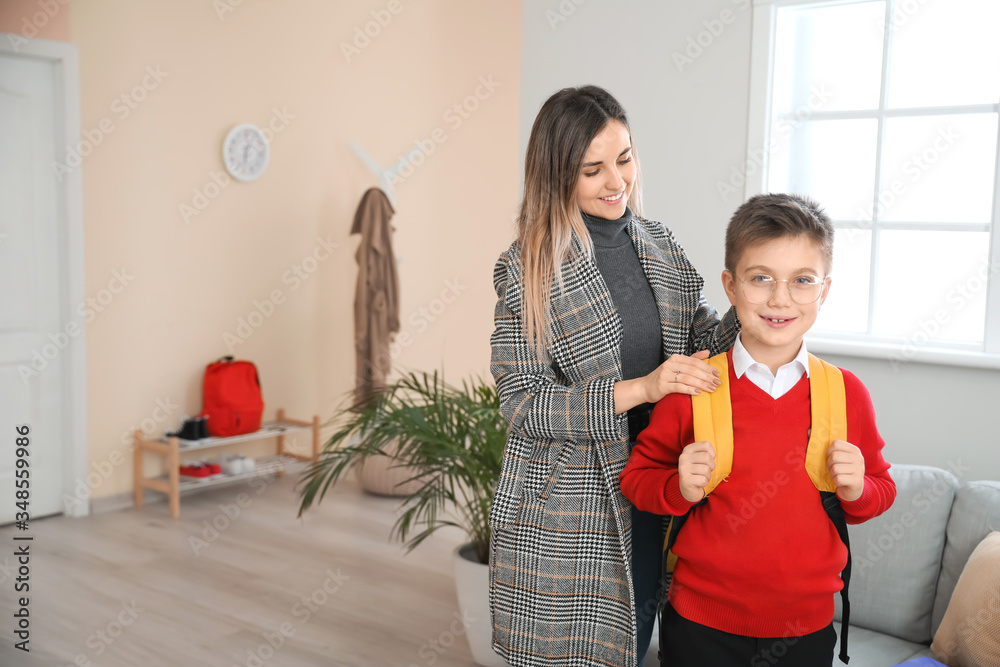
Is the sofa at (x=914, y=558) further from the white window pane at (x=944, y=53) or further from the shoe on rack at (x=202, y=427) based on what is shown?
the shoe on rack at (x=202, y=427)

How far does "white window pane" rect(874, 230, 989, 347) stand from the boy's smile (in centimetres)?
132

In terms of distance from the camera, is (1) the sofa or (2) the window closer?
(1) the sofa

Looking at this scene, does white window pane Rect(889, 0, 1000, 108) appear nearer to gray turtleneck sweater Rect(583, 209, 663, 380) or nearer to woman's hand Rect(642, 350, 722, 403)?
gray turtleneck sweater Rect(583, 209, 663, 380)

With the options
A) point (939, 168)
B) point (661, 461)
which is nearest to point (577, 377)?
point (661, 461)

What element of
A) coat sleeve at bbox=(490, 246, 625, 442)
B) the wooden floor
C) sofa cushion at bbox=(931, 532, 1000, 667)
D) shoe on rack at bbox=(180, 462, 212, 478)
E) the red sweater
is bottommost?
the wooden floor

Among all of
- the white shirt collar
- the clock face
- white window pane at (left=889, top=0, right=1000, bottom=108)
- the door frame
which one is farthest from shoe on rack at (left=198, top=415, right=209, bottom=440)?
the white shirt collar

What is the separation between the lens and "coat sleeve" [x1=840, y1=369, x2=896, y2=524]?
1.33 meters

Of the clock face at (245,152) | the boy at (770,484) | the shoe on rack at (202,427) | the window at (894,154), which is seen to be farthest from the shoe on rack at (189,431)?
the boy at (770,484)

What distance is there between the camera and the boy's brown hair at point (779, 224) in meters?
1.35

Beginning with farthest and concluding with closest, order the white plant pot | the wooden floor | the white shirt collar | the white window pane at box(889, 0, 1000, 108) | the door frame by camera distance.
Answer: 1. the door frame
2. the wooden floor
3. the white plant pot
4. the white window pane at box(889, 0, 1000, 108)
5. the white shirt collar

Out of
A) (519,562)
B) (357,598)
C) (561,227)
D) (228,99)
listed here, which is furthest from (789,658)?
(228,99)

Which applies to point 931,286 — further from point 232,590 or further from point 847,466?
point 232,590

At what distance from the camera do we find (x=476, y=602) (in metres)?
2.53

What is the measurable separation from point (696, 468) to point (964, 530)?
1050 mm
